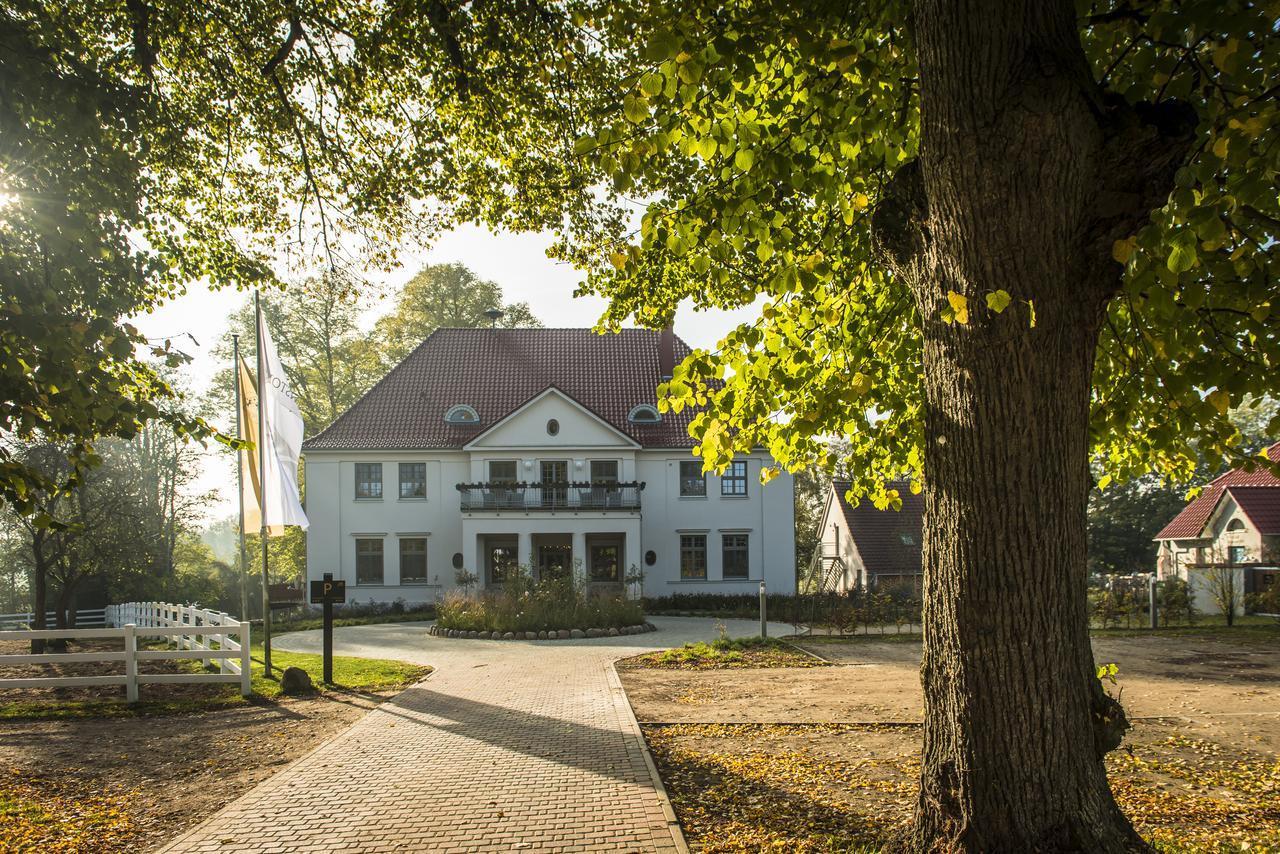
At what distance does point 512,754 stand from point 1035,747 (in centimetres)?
509

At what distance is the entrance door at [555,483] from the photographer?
30766 mm

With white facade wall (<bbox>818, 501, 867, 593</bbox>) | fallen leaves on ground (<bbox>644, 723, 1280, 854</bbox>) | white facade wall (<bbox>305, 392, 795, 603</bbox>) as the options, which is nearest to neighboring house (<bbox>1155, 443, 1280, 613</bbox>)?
white facade wall (<bbox>818, 501, 867, 593</bbox>)

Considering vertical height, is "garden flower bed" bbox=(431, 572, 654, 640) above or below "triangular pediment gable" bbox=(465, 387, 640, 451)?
below

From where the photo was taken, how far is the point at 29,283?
20.1 feet

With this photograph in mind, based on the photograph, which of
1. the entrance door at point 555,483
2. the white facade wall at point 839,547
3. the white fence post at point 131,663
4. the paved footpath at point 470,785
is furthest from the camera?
the white facade wall at point 839,547

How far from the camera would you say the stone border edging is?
806 inches

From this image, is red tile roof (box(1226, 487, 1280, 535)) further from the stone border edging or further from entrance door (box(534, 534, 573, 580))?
entrance door (box(534, 534, 573, 580))

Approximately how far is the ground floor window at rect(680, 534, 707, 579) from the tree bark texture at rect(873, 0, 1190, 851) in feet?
93.6

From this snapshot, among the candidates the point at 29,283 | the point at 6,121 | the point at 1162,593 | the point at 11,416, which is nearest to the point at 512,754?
the point at 11,416

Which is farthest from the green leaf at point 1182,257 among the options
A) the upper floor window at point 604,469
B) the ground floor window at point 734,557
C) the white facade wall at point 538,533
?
the ground floor window at point 734,557

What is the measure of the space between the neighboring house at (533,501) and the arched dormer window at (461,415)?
0.05 m

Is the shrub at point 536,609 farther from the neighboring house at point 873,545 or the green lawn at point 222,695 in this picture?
the neighboring house at point 873,545

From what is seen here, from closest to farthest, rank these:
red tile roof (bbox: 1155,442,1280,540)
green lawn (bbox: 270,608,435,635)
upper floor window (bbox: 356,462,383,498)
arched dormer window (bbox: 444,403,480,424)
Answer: green lawn (bbox: 270,608,435,635) → red tile roof (bbox: 1155,442,1280,540) → upper floor window (bbox: 356,462,383,498) → arched dormer window (bbox: 444,403,480,424)

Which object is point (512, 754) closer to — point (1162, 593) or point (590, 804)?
point (590, 804)
